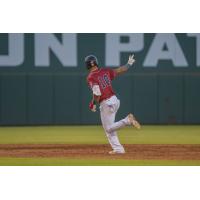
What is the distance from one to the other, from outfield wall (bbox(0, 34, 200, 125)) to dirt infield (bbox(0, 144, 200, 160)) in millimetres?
6871

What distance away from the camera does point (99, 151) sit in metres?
15.1

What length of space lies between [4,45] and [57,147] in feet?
26.8

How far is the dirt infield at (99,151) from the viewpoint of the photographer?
46.1 feet

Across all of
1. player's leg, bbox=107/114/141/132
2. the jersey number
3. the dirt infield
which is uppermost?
the jersey number

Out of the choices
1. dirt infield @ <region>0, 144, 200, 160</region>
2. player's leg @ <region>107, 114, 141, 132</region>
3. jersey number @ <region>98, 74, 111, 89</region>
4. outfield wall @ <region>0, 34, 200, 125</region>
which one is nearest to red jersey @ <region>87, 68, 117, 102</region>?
jersey number @ <region>98, 74, 111, 89</region>

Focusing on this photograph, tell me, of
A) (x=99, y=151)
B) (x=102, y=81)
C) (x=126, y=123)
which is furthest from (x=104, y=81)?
(x=99, y=151)

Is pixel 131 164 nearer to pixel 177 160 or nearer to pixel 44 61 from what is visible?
pixel 177 160

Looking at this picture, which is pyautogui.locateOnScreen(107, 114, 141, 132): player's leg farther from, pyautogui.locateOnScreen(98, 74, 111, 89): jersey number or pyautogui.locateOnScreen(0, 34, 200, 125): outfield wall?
pyautogui.locateOnScreen(0, 34, 200, 125): outfield wall

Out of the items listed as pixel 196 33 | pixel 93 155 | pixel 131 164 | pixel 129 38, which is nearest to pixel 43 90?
pixel 129 38

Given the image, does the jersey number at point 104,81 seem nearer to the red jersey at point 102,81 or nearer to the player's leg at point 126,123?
the red jersey at point 102,81

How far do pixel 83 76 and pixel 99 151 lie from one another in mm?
8540

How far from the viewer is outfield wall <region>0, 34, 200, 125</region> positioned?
23406mm

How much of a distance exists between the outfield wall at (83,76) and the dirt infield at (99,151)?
6.87 meters

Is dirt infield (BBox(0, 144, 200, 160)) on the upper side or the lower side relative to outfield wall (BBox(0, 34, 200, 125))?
lower
